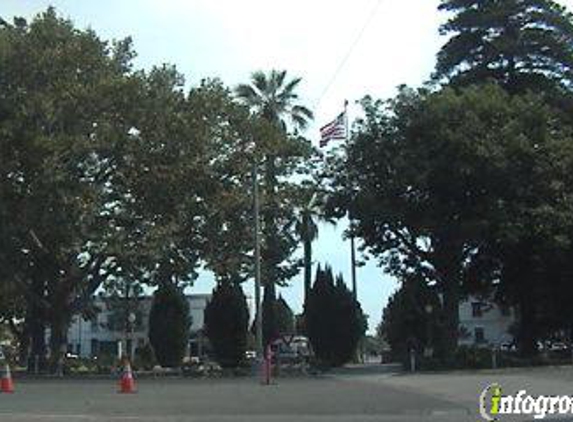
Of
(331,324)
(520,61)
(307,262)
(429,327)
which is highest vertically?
(520,61)

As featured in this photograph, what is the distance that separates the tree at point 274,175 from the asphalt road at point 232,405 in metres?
23.4

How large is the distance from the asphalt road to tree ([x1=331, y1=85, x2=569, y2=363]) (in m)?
17.4

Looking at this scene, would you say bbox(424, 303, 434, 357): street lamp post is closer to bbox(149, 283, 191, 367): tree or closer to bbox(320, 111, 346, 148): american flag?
bbox(320, 111, 346, 148): american flag

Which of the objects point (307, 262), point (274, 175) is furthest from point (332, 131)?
point (307, 262)

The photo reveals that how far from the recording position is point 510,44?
53.7m

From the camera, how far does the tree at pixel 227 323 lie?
56.7m

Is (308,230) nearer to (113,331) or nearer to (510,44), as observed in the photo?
(510,44)

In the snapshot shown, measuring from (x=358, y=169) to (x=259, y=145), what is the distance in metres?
5.83

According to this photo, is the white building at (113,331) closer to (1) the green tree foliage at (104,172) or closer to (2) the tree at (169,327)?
(2) the tree at (169,327)

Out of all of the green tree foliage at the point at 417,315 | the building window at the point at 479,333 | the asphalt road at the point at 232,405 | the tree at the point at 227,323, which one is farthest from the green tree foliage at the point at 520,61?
the building window at the point at 479,333

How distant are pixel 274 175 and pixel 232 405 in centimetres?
3231

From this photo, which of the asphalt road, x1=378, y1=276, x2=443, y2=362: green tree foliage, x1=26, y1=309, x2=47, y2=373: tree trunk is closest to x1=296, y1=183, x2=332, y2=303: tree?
x1=378, y1=276, x2=443, y2=362: green tree foliage

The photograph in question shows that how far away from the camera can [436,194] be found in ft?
159

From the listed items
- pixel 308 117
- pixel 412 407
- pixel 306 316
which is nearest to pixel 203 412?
pixel 412 407
